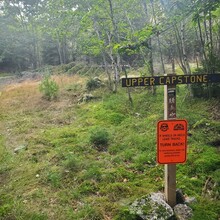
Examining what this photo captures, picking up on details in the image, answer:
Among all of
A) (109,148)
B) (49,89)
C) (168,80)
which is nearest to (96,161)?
(109,148)

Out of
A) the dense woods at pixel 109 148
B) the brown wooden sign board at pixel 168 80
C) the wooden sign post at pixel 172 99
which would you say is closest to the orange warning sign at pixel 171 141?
the wooden sign post at pixel 172 99

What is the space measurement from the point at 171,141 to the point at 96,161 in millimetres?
2678

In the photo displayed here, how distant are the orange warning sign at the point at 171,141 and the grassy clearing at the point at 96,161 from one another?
3.27 feet

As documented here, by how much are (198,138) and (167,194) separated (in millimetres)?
3147

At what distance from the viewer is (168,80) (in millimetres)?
3656

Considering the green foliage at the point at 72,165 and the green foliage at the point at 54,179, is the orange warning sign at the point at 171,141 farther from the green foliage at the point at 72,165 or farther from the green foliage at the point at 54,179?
the green foliage at the point at 72,165

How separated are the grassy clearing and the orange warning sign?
1.00 metres

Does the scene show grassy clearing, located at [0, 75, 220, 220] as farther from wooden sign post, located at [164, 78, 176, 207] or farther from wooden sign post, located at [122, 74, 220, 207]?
wooden sign post, located at [122, 74, 220, 207]

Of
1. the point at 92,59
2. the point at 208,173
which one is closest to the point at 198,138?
the point at 208,173

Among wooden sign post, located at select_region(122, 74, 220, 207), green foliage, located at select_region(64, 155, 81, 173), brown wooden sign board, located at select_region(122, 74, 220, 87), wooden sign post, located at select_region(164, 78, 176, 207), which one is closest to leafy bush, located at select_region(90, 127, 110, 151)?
green foliage, located at select_region(64, 155, 81, 173)

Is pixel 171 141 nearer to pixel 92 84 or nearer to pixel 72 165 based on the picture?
pixel 72 165

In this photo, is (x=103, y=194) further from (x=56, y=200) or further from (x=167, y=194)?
(x=167, y=194)

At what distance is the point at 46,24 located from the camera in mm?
31062

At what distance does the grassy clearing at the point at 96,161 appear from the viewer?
4.35 meters
